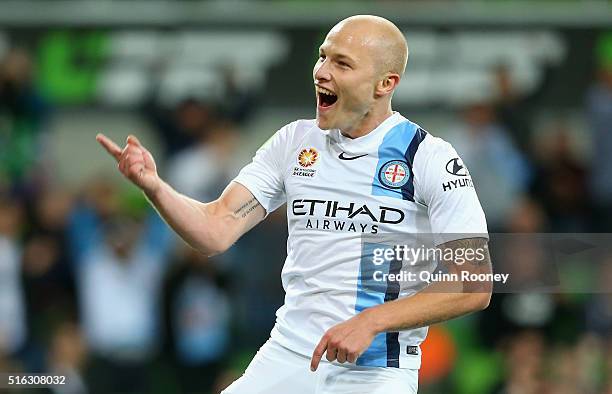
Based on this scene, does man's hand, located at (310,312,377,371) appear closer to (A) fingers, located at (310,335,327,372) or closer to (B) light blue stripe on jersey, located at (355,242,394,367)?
(A) fingers, located at (310,335,327,372)

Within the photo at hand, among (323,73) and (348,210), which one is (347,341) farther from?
(323,73)

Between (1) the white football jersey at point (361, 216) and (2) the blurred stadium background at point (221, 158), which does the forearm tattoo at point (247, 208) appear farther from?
(2) the blurred stadium background at point (221, 158)

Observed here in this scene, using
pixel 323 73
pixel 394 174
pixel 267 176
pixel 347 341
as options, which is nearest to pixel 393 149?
pixel 394 174

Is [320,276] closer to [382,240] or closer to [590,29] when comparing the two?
[382,240]

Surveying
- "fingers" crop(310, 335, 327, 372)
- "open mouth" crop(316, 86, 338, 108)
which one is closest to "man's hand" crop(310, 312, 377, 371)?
"fingers" crop(310, 335, 327, 372)

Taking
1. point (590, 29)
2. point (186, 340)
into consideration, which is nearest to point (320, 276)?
point (186, 340)

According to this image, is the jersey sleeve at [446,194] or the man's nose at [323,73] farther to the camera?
the man's nose at [323,73]

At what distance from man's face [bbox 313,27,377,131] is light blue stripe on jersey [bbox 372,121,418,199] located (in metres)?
0.16

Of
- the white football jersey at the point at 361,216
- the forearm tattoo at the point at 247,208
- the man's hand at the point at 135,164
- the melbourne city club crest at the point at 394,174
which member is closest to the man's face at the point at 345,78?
the white football jersey at the point at 361,216

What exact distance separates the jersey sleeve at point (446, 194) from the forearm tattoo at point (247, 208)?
0.75 meters

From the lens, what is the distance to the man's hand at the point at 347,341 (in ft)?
13.9

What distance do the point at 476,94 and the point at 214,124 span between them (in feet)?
8.42

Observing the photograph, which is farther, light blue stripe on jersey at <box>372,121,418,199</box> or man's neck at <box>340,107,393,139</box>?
man's neck at <box>340,107,393,139</box>

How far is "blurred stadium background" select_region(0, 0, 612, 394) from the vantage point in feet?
31.7
